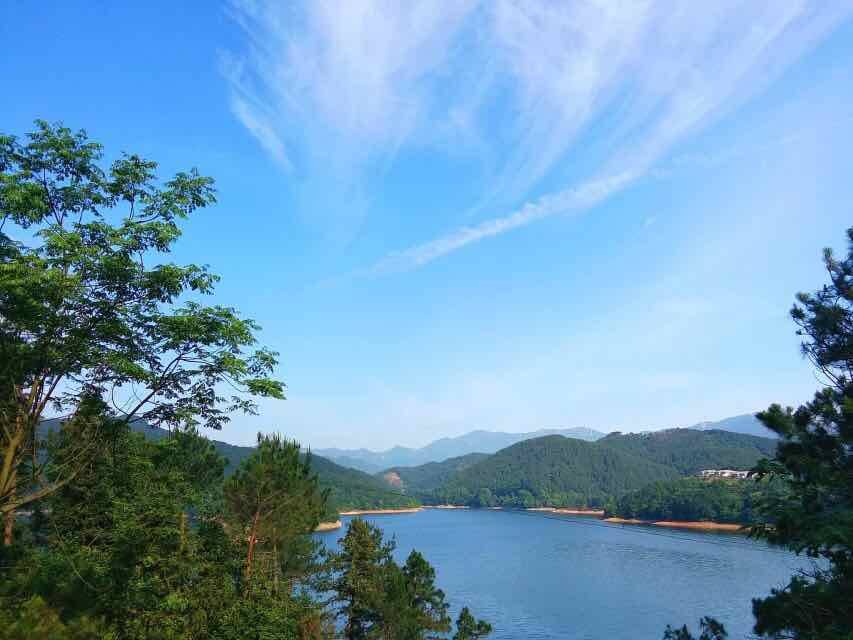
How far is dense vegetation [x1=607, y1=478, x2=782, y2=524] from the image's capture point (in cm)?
9050

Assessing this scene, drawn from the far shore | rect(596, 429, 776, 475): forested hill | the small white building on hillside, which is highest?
rect(596, 429, 776, 475): forested hill

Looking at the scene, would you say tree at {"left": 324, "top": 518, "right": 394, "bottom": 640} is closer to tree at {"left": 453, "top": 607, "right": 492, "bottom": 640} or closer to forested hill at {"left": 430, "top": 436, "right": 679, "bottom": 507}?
tree at {"left": 453, "top": 607, "right": 492, "bottom": 640}

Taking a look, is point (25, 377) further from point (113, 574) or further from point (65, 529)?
point (65, 529)

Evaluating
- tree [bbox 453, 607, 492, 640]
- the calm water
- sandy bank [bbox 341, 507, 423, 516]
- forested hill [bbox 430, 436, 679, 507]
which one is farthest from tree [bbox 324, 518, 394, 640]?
forested hill [bbox 430, 436, 679, 507]

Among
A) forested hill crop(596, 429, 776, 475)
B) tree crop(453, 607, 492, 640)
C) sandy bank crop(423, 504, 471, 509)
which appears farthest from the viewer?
sandy bank crop(423, 504, 471, 509)

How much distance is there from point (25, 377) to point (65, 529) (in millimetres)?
13964

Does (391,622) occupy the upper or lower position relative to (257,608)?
lower

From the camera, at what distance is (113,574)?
11.8 m

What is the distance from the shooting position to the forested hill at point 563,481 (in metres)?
164

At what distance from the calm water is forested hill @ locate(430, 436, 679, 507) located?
75.9m

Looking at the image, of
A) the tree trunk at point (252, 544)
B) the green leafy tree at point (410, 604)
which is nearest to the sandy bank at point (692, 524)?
the green leafy tree at point (410, 604)

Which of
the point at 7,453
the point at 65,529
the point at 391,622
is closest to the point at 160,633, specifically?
the point at 7,453

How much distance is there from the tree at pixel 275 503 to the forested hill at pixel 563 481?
460 feet

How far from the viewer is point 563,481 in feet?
579
